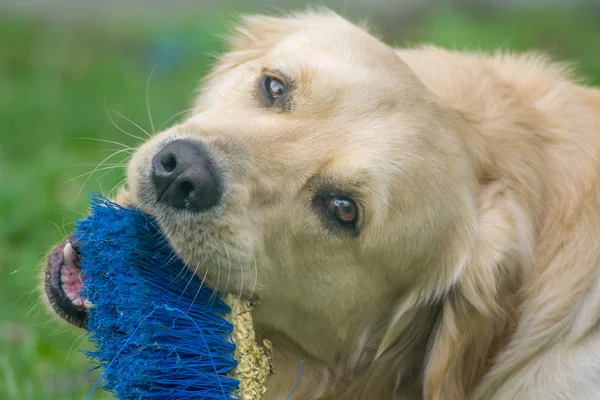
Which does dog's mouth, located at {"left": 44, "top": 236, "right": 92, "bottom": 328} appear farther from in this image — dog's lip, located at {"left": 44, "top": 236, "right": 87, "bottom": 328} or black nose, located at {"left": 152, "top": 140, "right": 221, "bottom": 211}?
black nose, located at {"left": 152, "top": 140, "right": 221, "bottom": 211}

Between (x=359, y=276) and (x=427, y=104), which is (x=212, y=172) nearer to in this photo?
(x=359, y=276)

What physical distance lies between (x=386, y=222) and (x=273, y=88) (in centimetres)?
77

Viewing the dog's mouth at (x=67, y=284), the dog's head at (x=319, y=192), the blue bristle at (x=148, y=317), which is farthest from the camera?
the dog's mouth at (x=67, y=284)

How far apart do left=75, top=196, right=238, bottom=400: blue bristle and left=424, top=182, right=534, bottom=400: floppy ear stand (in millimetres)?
875

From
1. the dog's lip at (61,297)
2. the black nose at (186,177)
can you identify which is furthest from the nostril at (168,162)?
the dog's lip at (61,297)

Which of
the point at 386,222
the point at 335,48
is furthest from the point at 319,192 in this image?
the point at 335,48

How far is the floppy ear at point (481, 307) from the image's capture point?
3.71 m

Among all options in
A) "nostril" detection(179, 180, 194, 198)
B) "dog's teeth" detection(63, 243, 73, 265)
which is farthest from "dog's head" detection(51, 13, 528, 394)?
"dog's teeth" detection(63, 243, 73, 265)

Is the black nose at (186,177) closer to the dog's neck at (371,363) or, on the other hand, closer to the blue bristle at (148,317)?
the blue bristle at (148,317)

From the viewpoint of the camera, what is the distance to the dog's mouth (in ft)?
12.2

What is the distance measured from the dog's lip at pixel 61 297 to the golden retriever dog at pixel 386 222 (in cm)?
2

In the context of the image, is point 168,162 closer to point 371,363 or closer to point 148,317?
point 148,317

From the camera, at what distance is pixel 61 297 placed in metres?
3.72

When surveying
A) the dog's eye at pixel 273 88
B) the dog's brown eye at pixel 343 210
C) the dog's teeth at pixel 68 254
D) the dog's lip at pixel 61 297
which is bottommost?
the dog's lip at pixel 61 297
